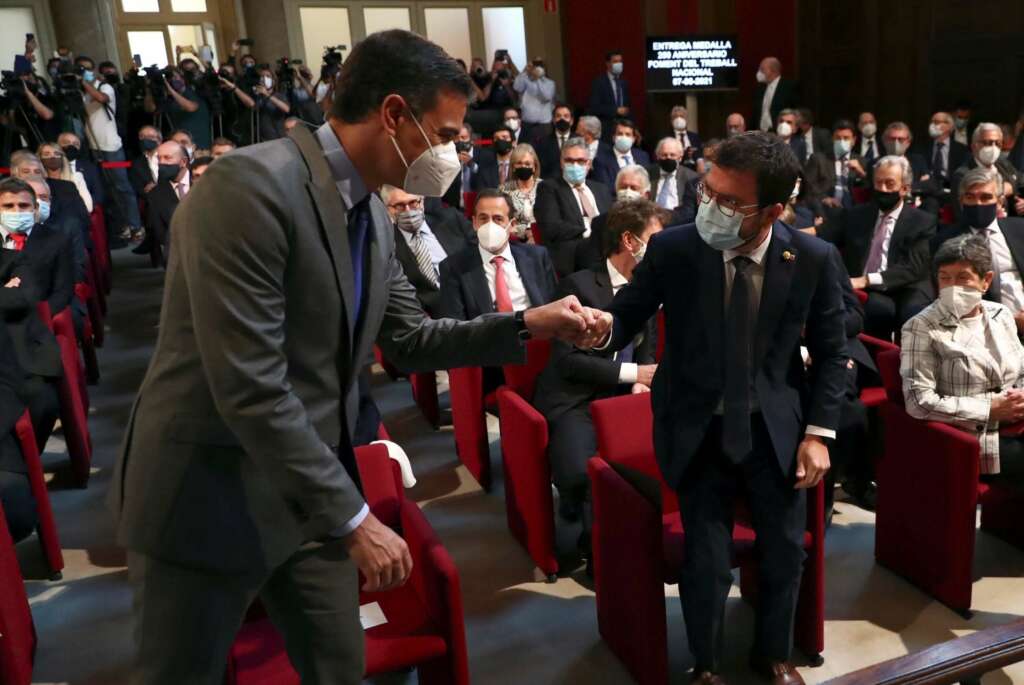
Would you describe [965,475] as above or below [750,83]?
below

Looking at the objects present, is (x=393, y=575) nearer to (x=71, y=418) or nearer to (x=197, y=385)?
(x=197, y=385)

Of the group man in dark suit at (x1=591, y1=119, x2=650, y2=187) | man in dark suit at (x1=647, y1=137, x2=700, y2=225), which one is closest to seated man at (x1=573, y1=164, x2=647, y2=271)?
man in dark suit at (x1=647, y1=137, x2=700, y2=225)

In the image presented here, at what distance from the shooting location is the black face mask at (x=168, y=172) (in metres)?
6.39

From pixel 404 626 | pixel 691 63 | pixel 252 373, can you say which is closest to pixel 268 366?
pixel 252 373

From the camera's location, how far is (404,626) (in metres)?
2.18

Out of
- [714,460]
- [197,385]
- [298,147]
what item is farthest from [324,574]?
[714,460]

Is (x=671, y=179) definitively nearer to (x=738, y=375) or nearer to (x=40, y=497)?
(x=738, y=375)

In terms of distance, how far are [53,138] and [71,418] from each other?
18.8 feet

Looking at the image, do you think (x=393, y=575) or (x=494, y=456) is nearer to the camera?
(x=393, y=575)

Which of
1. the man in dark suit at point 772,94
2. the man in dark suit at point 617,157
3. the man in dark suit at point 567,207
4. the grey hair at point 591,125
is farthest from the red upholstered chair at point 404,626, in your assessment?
the man in dark suit at point 772,94

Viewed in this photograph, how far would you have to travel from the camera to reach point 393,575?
1376 mm

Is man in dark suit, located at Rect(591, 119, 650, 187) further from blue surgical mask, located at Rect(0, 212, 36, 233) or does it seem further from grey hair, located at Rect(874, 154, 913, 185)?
blue surgical mask, located at Rect(0, 212, 36, 233)

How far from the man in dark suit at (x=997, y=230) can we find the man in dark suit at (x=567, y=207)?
2111 millimetres

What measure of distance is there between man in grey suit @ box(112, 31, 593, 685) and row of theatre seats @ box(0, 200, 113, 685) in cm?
95
